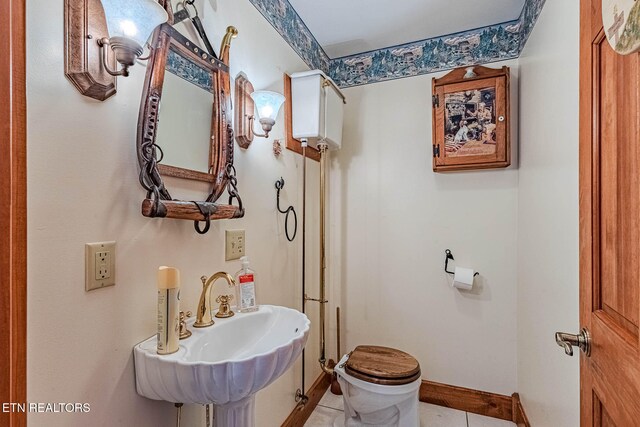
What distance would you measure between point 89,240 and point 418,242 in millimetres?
1917

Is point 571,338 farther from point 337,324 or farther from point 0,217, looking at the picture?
point 337,324

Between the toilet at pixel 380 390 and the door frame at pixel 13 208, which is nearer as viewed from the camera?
the door frame at pixel 13 208

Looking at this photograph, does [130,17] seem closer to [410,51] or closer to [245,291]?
[245,291]

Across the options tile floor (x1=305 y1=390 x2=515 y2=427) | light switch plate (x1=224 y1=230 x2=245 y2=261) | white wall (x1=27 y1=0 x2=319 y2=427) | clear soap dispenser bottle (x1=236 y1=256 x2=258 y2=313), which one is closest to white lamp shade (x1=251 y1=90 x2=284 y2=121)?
white wall (x1=27 y1=0 x2=319 y2=427)

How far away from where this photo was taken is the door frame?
2.15 feet

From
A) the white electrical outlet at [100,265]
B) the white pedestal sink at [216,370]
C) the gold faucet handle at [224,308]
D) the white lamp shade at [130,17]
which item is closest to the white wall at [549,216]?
the white pedestal sink at [216,370]

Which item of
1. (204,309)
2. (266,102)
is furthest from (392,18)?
(204,309)

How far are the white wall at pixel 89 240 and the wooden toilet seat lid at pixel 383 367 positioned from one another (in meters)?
0.88

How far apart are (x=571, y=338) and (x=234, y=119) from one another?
1.41 meters

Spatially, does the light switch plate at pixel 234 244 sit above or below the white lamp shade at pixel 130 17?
below

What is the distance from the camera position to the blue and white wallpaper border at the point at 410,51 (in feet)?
6.12

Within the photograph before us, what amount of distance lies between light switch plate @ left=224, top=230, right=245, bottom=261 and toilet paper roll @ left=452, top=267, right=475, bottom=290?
1.39 meters

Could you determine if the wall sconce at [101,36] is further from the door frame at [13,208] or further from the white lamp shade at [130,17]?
the door frame at [13,208]

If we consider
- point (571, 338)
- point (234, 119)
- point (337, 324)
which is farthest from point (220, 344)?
point (337, 324)
